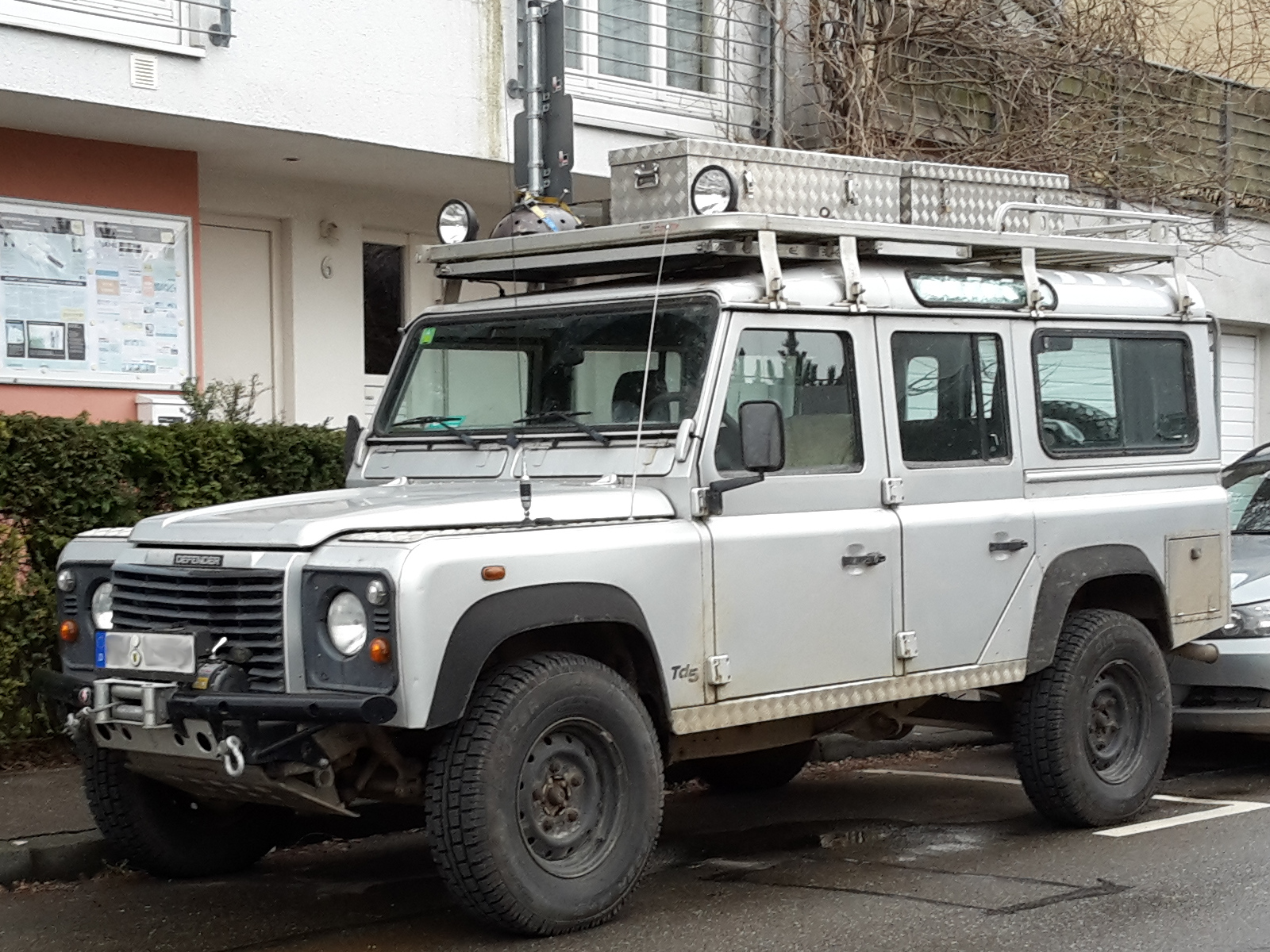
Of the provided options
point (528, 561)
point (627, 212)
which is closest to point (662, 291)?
point (627, 212)

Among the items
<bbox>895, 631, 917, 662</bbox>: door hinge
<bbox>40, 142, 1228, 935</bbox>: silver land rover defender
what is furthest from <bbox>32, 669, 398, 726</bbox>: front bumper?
<bbox>895, 631, 917, 662</bbox>: door hinge

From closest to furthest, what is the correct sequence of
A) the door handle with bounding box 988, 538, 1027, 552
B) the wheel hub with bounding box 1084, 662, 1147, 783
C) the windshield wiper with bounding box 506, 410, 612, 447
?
the windshield wiper with bounding box 506, 410, 612, 447
the door handle with bounding box 988, 538, 1027, 552
the wheel hub with bounding box 1084, 662, 1147, 783

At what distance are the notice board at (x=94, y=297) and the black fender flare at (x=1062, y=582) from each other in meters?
6.46

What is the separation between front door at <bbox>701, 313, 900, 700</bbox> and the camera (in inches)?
243

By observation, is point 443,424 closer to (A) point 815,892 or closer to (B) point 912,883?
(A) point 815,892

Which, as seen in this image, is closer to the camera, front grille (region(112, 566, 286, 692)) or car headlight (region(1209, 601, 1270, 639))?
front grille (region(112, 566, 286, 692))

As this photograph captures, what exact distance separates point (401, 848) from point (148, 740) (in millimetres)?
1990

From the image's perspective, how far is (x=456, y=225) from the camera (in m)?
7.32

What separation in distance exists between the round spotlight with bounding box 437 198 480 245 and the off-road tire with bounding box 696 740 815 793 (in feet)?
9.12

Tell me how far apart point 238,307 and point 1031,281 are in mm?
6960

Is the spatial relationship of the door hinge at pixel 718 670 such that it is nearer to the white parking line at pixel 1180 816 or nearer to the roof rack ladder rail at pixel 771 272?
the roof rack ladder rail at pixel 771 272

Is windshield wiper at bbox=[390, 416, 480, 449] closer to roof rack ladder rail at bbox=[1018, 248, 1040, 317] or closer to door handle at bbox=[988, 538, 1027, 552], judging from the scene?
door handle at bbox=[988, 538, 1027, 552]

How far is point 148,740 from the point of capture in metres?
5.62

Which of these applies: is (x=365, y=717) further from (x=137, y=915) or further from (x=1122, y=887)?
(x=1122, y=887)
